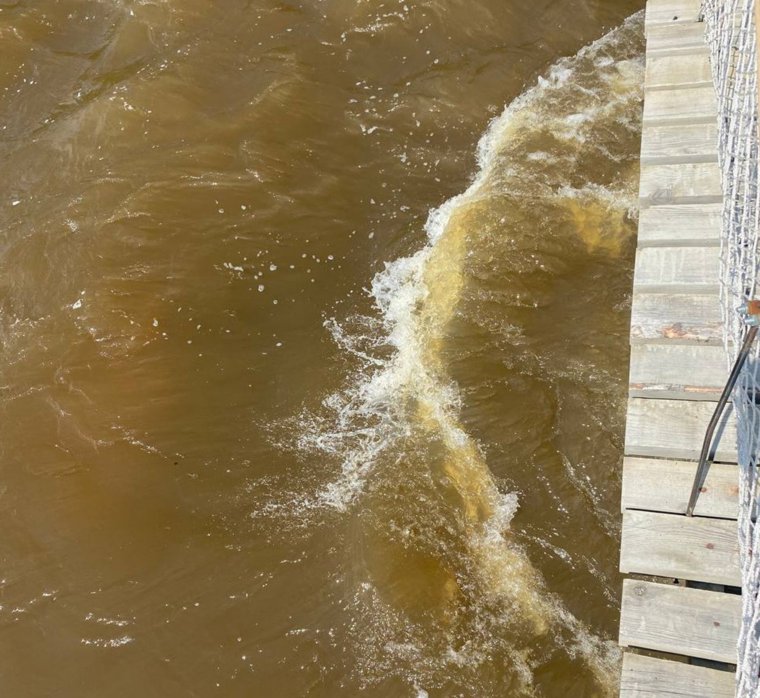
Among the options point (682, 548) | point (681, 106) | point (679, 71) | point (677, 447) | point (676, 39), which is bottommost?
point (682, 548)

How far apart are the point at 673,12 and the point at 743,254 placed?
2653mm

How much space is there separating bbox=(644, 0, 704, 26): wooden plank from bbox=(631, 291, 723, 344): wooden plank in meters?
2.34

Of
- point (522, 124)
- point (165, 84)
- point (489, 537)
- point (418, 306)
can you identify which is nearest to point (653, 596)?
point (489, 537)

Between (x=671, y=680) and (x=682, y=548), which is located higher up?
(x=682, y=548)

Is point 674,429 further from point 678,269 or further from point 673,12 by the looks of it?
point 673,12

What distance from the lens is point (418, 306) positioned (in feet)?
18.1

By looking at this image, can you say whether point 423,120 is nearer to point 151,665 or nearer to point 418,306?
point 418,306

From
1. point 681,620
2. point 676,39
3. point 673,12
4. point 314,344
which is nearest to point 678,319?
point 681,620

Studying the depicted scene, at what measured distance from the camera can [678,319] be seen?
148 inches

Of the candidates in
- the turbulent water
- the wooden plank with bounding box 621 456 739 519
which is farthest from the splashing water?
the wooden plank with bounding box 621 456 739 519

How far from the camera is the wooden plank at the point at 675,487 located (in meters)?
3.42

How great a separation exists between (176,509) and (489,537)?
2.14m

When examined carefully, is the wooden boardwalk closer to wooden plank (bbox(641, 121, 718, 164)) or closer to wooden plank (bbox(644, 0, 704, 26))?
wooden plank (bbox(641, 121, 718, 164))

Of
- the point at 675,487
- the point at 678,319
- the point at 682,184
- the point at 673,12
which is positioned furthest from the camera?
the point at 673,12
